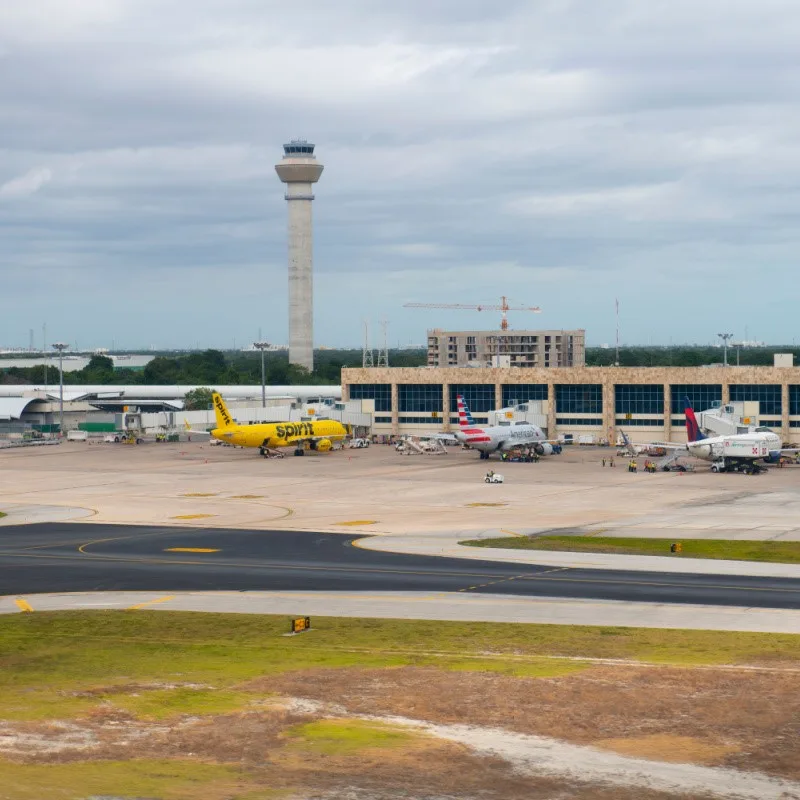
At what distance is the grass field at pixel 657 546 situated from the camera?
73875 mm

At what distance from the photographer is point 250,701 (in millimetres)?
40438

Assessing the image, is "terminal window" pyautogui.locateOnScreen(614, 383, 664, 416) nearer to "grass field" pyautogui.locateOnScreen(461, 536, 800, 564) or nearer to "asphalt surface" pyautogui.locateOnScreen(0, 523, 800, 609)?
"grass field" pyautogui.locateOnScreen(461, 536, 800, 564)

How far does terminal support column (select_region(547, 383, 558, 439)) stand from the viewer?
628 ft

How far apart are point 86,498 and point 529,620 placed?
70.2 meters

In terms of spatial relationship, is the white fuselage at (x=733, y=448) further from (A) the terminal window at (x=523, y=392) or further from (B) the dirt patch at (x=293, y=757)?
(B) the dirt patch at (x=293, y=757)

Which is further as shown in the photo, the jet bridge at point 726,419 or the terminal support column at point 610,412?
the terminal support column at point 610,412

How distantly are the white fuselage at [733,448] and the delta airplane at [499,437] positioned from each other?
2627 centimetres

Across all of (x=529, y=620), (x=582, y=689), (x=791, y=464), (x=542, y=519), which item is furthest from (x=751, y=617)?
(x=791, y=464)

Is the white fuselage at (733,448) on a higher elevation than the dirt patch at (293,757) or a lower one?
higher

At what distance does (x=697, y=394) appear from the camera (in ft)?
594

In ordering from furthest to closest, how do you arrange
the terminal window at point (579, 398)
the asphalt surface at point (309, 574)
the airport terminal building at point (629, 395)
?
the terminal window at point (579, 398) < the airport terminal building at point (629, 395) < the asphalt surface at point (309, 574)

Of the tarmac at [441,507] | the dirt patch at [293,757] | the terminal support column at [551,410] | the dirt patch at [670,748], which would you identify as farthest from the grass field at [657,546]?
the terminal support column at [551,410]

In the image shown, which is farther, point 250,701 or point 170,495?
point 170,495

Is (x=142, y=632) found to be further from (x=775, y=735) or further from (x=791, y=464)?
(x=791, y=464)
